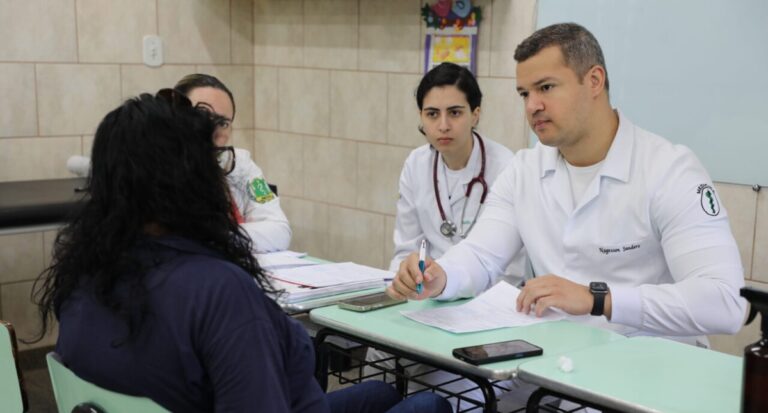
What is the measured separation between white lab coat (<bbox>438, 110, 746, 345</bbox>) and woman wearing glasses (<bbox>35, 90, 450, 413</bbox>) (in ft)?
3.29

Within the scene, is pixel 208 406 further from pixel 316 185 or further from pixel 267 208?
pixel 316 185

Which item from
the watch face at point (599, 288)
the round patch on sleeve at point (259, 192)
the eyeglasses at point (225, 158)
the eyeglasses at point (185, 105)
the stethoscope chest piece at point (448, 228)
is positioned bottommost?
the stethoscope chest piece at point (448, 228)

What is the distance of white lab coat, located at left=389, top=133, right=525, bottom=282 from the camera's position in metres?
3.16

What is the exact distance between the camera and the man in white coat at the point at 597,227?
2133 mm

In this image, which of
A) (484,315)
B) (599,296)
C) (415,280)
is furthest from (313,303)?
(599,296)

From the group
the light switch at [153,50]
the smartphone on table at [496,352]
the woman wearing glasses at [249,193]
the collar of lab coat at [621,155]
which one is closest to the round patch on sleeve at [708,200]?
the collar of lab coat at [621,155]

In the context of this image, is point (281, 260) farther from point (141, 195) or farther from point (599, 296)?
point (141, 195)

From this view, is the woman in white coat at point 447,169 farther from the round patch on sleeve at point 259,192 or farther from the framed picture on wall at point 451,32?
the framed picture on wall at point 451,32

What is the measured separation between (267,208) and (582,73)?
4.20ft

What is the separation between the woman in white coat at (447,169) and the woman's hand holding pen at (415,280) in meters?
0.79

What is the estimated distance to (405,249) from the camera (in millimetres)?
3275

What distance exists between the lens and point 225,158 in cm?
166

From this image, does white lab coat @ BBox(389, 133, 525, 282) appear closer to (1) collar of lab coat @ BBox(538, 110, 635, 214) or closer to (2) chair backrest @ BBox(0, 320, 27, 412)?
(1) collar of lab coat @ BBox(538, 110, 635, 214)

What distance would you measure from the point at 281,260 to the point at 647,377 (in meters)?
1.42
